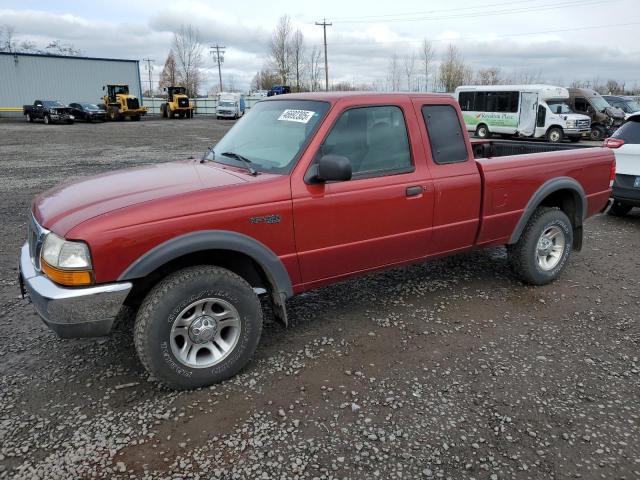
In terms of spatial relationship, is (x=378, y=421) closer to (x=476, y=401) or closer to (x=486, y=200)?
(x=476, y=401)

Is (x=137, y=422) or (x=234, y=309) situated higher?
(x=234, y=309)

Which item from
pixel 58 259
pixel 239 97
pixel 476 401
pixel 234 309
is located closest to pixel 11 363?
pixel 58 259

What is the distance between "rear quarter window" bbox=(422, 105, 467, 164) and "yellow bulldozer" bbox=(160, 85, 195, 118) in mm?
44529

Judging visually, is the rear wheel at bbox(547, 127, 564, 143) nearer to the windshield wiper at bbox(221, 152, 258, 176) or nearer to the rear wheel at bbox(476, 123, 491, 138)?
the rear wheel at bbox(476, 123, 491, 138)

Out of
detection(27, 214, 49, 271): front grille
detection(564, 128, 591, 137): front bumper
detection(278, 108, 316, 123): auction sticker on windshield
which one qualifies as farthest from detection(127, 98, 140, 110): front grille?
detection(27, 214, 49, 271): front grille

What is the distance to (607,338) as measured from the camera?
403 centimetres

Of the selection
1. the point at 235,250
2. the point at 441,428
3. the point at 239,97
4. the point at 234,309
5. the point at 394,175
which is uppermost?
the point at 239,97

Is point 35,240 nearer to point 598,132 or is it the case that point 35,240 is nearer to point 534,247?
point 534,247

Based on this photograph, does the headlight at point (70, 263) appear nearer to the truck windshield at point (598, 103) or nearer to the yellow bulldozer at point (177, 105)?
the truck windshield at point (598, 103)

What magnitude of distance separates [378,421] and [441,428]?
1.20 feet

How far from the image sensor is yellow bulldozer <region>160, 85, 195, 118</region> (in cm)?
4534

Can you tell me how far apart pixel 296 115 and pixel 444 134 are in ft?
4.27

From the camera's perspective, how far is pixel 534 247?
4.93 m

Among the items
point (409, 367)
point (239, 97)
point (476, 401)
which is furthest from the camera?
point (239, 97)
